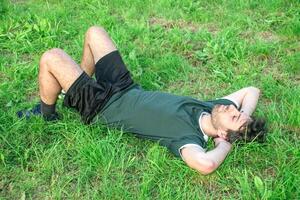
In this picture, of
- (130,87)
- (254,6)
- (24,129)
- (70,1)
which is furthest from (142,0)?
(24,129)

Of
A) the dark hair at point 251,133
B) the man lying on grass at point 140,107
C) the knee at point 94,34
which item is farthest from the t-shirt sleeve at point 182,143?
the knee at point 94,34

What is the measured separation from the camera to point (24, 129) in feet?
14.2

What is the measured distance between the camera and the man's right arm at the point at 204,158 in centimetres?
371

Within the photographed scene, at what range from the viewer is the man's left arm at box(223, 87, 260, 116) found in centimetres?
444

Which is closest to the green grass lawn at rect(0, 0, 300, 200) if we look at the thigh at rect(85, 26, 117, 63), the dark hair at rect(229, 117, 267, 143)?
the dark hair at rect(229, 117, 267, 143)

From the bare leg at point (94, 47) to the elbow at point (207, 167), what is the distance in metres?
1.57

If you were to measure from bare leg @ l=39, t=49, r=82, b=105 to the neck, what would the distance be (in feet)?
3.87

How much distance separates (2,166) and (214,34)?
325cm

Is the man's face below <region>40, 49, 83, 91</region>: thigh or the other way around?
below

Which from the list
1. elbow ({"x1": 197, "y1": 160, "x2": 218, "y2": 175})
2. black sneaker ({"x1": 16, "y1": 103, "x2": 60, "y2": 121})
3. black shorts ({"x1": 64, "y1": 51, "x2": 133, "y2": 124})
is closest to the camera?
elbow ({"x1": 197, "y1": 160, "x2": 218, "y2": 175})

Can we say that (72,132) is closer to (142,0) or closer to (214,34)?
(214,34)

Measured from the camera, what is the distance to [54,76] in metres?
4.35

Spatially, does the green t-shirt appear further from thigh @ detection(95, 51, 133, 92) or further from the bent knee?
the bent knee

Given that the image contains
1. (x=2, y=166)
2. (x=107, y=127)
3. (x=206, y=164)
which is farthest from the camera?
(x=107, y=127)
